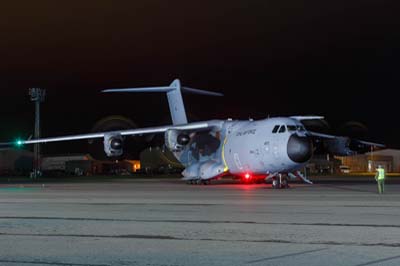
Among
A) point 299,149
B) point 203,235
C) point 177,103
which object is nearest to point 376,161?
point 177,103

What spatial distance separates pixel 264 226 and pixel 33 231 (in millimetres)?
4656

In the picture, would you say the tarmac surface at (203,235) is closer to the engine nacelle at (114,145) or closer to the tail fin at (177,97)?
the engine nacelle at (114,145)

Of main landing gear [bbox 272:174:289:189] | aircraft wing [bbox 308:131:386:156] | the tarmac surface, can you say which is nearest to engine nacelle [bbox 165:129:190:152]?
main landing gear [bbox 272:174:289:189]

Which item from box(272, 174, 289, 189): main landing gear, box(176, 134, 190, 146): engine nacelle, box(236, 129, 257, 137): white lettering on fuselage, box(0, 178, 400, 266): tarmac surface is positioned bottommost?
box(0, 178, 400, 266): tarmac surface

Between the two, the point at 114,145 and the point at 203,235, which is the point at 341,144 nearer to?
the point at 114,145

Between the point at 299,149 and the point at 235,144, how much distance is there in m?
6.11

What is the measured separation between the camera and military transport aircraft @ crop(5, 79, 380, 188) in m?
29.6

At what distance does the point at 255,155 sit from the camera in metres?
31.8

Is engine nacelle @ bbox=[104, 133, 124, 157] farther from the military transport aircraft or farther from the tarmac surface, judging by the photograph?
the tarmac surface

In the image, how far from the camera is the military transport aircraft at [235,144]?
2962 cm

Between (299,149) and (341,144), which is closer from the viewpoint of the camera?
(299,149)

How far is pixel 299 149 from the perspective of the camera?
2867 centimetres

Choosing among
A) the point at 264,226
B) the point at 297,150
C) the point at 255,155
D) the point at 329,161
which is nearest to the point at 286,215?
the point at 264,226

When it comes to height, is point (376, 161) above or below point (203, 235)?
above
